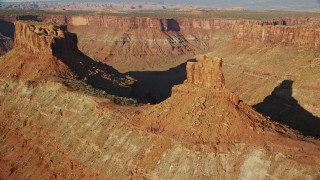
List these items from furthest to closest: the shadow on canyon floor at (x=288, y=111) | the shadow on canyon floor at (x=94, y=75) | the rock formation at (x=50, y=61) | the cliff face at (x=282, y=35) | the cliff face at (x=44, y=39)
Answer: the cliff face at (x=282, y=35)
the cliff face at (x=44, y=39)
the shadow on canyon floor at (x=94, y=75)
the rock formation at (x=50, y=61)
the shadow on canyon floor at (x=288, y=111)

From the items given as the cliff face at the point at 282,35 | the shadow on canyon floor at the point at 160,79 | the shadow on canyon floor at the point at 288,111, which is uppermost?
the cliff face at the point at 282,35

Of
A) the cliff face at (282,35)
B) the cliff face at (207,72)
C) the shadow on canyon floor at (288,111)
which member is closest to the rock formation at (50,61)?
the shadow on canyon floor at (288,111)

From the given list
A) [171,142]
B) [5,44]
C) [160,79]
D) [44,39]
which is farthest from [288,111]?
[5,44]

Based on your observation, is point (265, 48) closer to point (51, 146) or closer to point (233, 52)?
point (233, 52)

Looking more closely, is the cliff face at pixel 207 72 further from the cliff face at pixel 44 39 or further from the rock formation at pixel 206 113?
the cliff face at pixel 44 39

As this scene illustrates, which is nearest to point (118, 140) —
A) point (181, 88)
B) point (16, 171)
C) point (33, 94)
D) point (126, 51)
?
point (181, 88)

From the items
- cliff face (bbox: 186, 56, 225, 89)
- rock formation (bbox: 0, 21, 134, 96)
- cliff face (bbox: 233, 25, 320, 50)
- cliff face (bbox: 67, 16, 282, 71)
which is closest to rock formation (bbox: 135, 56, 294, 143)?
cliff face (bbox: 186, 56, 225, 89)
